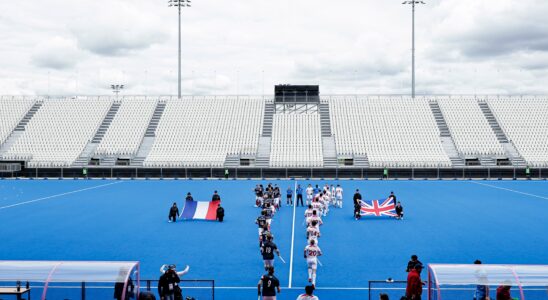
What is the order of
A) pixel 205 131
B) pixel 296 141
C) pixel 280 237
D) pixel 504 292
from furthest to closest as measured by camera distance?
pixel 205 131 → pixel 296 141 → pixel 280 237 → pixel 504 292

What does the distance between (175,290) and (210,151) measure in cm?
5206

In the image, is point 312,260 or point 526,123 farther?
point 526,123

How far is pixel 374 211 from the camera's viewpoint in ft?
90.6

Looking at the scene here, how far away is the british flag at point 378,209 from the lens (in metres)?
27.4

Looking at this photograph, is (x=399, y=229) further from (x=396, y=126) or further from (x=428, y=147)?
(x=396, y=126)

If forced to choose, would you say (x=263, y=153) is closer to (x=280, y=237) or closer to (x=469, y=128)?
(x=469, y=128)

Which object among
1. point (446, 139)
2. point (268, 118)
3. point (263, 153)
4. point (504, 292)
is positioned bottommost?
point (504, 292)

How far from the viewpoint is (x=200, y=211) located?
88.9 feet

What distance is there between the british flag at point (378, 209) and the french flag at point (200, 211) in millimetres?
7841

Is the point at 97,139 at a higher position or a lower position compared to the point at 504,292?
higher

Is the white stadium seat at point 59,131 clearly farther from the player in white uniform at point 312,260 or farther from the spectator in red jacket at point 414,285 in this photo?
the spectator in red jacket at point 414,285

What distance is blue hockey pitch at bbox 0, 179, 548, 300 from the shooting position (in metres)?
16.0

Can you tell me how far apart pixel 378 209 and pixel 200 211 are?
9.48 meters

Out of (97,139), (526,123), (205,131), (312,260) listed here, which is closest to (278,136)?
(205,131)
